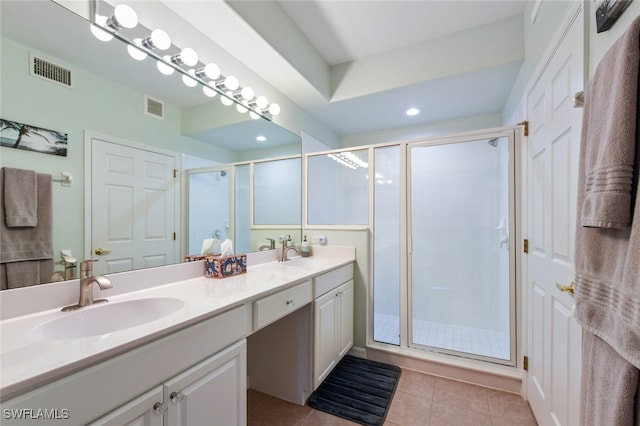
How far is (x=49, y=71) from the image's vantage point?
1.01m

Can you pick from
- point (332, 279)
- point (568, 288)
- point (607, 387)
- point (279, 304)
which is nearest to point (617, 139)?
point (607, 387)

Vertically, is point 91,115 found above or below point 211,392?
above

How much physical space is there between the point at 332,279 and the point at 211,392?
108 centimetres

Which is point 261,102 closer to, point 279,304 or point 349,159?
point 349,159

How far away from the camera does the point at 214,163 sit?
171cm

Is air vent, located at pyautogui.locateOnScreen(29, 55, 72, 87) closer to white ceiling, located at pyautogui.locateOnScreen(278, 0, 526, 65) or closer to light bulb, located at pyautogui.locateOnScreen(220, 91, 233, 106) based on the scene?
light bulb, located at pyautogui.locateOnScreen(220, 91, 233, 106)

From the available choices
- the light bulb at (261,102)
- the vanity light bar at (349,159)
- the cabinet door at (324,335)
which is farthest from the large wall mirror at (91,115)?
the vanity light bar at (349,159)

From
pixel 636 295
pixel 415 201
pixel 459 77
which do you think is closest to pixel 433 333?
pixel 415 201

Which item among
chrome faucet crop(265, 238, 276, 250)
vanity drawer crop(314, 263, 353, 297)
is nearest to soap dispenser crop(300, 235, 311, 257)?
chrome faucet crop(265, 238, 276, 250)

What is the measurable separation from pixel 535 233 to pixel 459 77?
4.26 feet

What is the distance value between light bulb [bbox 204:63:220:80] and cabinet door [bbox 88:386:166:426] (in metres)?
1.59

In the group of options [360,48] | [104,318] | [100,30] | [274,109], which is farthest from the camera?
[360,48]

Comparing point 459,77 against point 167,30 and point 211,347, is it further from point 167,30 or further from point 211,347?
point 211,347

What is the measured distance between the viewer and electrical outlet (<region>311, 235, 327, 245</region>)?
2469mm
